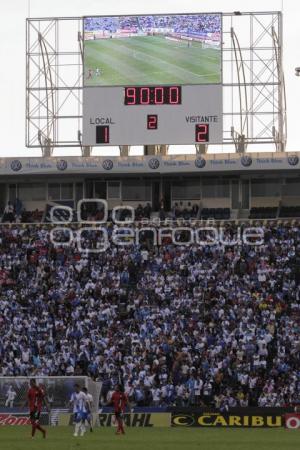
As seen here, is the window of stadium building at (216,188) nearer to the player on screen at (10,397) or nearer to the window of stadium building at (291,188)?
the window of stadium building at (291,188)

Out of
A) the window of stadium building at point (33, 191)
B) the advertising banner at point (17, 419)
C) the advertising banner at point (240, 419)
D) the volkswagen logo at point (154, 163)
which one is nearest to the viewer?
the advertising banner at point (240, 419)

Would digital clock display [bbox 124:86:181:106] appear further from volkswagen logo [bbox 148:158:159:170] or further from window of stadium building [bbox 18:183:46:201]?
window of stadium building [bbox 18:183:46:201]

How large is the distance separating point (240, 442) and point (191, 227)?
26.8 meters

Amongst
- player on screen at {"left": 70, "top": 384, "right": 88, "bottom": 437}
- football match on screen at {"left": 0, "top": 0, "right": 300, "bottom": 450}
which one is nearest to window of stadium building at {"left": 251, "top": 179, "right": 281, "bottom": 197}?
football match on screen at {"left": 0, "top": 0, "right": 300, "bottom": 450}

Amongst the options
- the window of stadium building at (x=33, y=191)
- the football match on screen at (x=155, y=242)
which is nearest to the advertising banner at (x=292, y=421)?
the football match on screen at (x=155, y=242)

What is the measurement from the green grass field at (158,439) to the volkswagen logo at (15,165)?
23.8 metres

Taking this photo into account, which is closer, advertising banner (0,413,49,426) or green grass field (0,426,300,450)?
green grass field (0,426,300,450)

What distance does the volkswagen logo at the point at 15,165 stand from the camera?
2564 inches

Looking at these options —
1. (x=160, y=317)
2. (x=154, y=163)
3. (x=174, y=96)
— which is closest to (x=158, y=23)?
(x=174, y=96)

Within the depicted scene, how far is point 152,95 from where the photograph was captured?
6203 centimetres

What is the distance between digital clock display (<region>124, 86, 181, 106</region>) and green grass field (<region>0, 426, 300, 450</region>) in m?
22.4

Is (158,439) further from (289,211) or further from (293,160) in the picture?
(289,211)

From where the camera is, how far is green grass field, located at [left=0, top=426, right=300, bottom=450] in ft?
108

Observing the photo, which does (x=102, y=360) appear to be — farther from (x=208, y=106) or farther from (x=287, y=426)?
(x=208, y=106)
